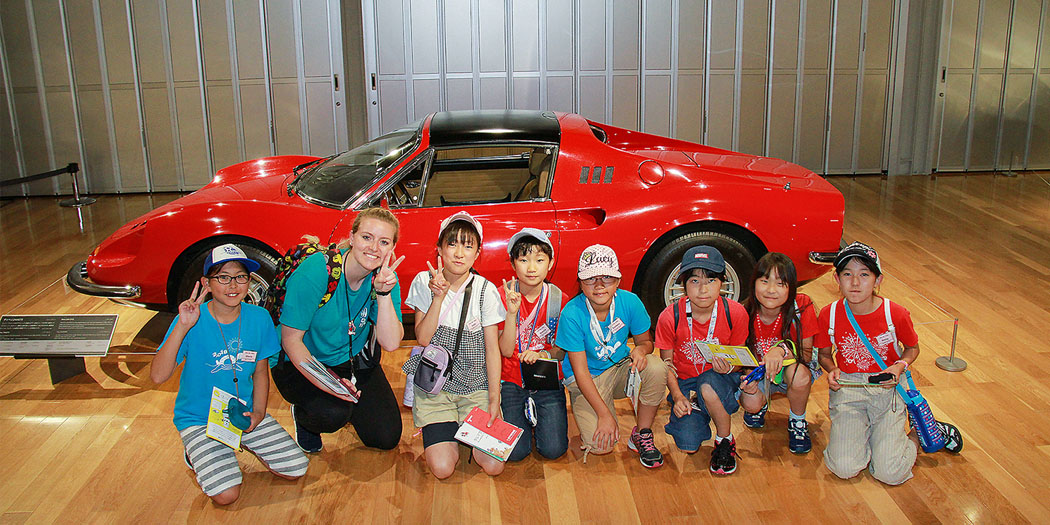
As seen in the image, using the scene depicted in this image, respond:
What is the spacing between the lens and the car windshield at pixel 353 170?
4867 mm

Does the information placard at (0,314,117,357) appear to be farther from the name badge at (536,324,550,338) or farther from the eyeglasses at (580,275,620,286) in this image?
the eyeglasses at (580,275,620,286)

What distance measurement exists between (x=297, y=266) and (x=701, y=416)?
6.50 ft

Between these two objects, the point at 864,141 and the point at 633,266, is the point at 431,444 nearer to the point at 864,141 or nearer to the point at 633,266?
the point at 633,266

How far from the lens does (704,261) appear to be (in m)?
3.74

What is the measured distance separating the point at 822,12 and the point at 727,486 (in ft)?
24.5

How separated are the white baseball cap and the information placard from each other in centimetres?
264

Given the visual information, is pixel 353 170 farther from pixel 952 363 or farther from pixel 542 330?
pixel 952 363

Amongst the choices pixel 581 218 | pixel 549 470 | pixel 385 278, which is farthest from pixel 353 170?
pixel 549 470

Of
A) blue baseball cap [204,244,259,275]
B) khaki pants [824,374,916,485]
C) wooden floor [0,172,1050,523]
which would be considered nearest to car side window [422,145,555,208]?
wooden floor [0,172,1050,523]

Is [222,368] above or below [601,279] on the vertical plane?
below

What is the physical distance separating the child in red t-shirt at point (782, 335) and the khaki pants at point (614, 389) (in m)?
0.41

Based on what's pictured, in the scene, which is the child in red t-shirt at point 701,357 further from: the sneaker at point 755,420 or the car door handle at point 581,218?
the car door handle at point 581,218

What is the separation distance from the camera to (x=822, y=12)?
948 cm

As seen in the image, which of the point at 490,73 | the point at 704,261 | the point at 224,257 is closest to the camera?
the point at 224,257
